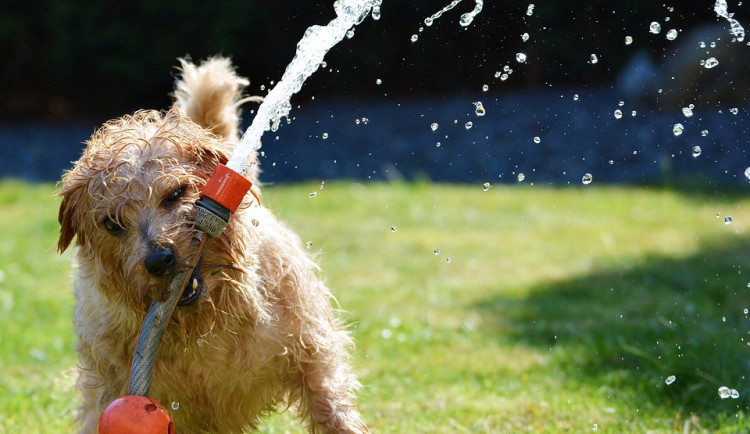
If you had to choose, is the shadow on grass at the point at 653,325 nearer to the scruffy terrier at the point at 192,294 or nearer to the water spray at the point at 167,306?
the scruffy terrier at the point at 192,294

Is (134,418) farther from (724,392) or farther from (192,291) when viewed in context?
(724,392)

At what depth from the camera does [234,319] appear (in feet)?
10.9

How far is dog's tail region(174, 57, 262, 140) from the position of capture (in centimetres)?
420

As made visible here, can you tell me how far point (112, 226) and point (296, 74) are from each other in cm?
89

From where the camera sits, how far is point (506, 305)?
6.34 m

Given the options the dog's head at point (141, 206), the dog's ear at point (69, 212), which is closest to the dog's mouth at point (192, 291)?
the dog's head at point (141, 206)

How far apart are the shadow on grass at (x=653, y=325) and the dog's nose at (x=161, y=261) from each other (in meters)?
2.23

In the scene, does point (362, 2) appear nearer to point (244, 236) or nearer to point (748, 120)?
point (244, 236)

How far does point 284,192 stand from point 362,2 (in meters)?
6.23

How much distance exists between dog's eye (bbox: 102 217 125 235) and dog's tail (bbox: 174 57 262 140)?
98 centimetres

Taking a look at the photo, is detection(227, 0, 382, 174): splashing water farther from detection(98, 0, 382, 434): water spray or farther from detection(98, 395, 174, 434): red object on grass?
detection(98, 395, 174, 434): red object on grass

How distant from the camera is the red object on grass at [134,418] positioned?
2863 mm

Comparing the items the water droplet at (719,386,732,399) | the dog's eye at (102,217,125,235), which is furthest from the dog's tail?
the water droplet at (719,386,732,399)

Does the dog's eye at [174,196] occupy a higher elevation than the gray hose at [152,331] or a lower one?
higher
